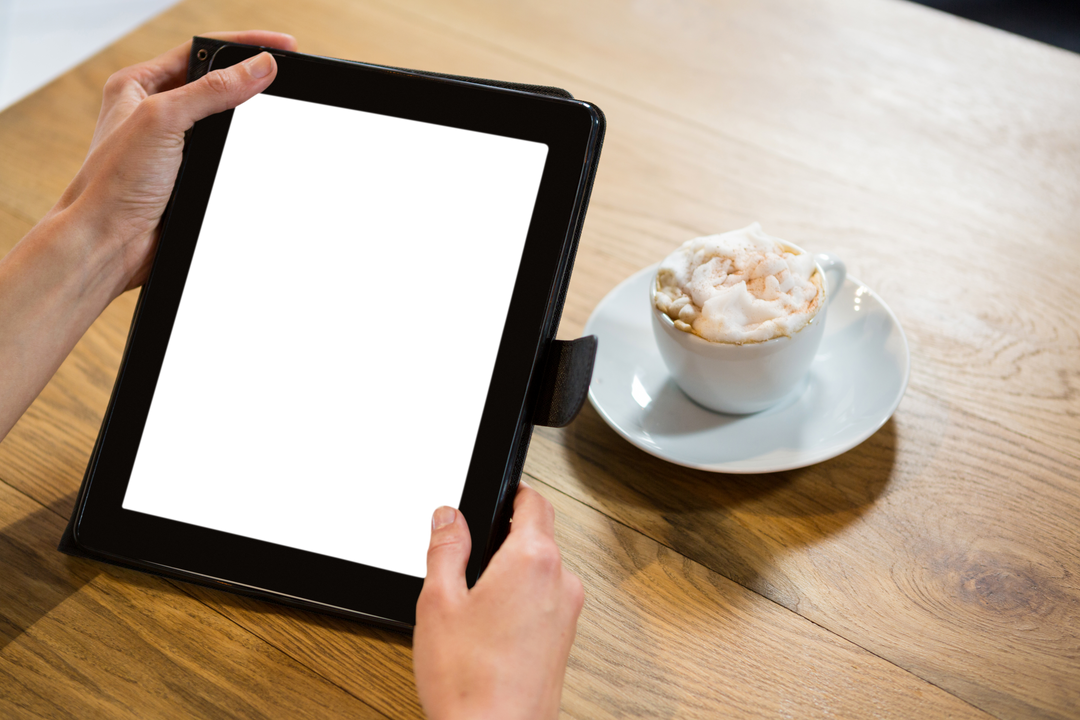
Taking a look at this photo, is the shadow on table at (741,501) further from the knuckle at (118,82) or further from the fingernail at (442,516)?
A: the knuckle at (118,82)

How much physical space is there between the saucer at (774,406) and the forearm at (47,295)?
0.45 metres

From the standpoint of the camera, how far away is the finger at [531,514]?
534mm

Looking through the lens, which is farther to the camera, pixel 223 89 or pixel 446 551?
pixel 223 89

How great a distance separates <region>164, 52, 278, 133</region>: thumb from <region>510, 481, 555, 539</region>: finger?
390 millimetres

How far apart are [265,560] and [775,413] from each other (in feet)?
1.40

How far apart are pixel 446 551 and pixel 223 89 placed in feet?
1.35

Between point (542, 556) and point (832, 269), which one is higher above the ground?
point (832, 269)

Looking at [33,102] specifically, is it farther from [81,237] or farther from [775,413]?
[775,413]

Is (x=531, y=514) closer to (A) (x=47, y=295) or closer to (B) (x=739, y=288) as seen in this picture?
(B) (x=739, y=288)

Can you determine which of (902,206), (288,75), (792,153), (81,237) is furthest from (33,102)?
(902,206)

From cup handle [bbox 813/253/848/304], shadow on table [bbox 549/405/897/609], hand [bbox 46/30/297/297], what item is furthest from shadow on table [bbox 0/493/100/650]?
cup handle [bbox 813/253/848/304]

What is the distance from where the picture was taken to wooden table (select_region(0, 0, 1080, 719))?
54cm

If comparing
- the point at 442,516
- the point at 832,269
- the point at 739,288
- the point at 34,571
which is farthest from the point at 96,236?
the point at 832,269

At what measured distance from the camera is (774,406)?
668 mm
